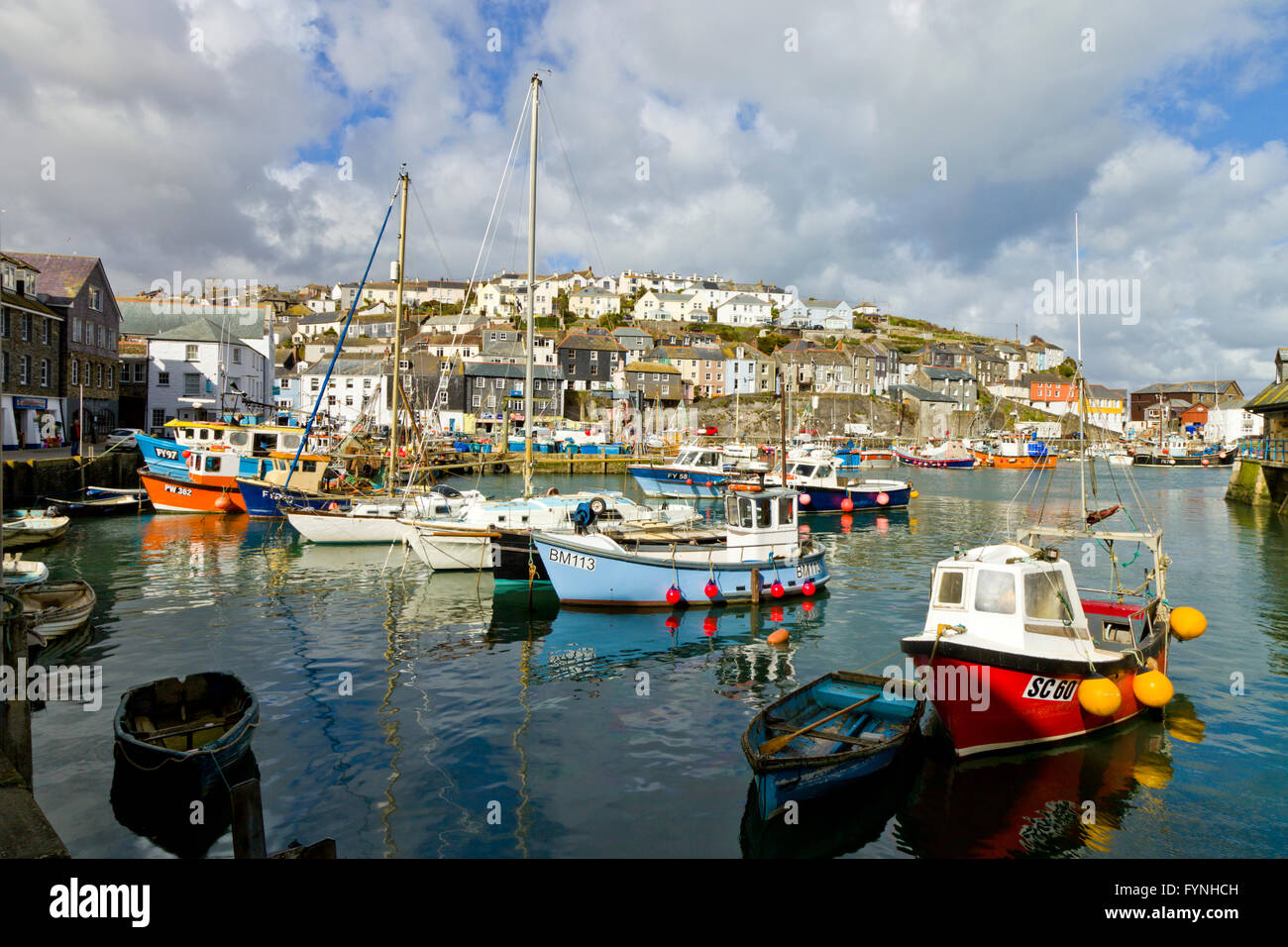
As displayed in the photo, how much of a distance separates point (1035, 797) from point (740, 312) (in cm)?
15249

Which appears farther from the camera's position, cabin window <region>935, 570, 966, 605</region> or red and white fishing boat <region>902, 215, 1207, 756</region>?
cabin window <region>935, 570, 966, 605</region>

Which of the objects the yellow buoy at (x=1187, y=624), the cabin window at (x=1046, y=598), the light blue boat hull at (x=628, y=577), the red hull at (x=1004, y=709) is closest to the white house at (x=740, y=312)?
the light blue boat hull at (x=628, y=577)

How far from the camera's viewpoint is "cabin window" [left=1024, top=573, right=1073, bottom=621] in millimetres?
13219

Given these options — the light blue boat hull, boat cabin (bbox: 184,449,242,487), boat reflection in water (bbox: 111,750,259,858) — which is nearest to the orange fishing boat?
boat cabin (bbox: 184,449,242,487)

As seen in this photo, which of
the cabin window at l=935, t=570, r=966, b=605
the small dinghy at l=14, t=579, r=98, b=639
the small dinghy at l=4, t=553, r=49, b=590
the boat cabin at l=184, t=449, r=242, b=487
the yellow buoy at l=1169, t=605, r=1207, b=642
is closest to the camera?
the cabin window at l=935, t=570, r=966, b=605

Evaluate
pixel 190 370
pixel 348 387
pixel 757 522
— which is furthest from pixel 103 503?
pixel 348 387

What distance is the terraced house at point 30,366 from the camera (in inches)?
1875

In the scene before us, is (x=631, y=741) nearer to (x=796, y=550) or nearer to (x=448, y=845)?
(x=448, y=845)

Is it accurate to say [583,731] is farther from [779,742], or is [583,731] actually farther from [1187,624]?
[1187,624]

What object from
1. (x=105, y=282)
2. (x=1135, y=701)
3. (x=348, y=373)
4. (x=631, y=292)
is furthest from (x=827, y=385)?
(x=1135, y=701)

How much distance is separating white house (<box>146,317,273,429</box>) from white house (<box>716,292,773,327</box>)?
104057 millimetres

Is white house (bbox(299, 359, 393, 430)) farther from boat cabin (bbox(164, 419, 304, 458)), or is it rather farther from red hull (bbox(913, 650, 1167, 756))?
red hull (bbox(913, 650, 1167, 756))
